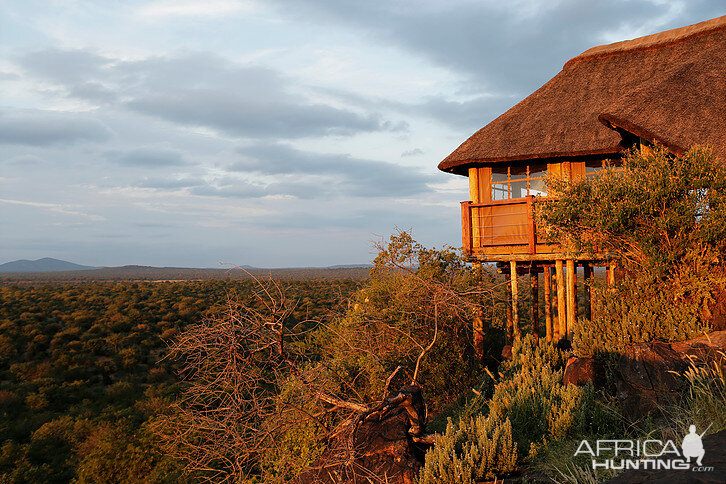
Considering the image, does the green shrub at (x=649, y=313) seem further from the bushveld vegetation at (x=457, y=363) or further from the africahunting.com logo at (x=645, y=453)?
the africahunting.com logo at (x=645, y=453)

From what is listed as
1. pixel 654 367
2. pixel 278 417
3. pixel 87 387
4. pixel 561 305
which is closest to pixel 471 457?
pixel 278 417

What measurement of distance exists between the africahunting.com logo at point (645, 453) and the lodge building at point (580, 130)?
16.6ft

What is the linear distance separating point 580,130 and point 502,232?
11.3ft

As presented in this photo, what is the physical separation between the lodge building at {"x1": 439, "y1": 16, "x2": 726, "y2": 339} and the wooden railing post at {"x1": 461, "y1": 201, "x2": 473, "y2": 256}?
0.03 metres

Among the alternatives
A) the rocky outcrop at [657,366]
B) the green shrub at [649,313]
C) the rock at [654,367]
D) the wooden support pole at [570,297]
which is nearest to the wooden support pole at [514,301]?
the wooden support pole at [570,297]

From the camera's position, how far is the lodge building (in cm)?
977

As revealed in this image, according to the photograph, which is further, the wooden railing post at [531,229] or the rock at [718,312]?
the wooden railing post at [531,229]

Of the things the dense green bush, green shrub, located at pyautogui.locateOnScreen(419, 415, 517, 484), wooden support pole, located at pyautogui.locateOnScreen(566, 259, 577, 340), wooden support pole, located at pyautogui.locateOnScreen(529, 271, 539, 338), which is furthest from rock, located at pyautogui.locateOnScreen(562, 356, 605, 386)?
wooden support pole, located at pyautogui.locateOnScreen(529, 271, 539, 338)

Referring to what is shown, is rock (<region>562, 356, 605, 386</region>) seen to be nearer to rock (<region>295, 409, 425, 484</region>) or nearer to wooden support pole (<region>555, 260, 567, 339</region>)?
rock (<region>295, 409, 425, 484</region>)

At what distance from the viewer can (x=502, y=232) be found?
40.5 feet

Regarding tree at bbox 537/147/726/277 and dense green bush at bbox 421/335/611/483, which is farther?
tree at bbox 537/147/726/277

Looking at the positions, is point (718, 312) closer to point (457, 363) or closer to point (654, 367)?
point (654, 367)

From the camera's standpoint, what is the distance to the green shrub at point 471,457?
5.62 meters

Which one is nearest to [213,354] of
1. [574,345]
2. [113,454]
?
[574,345]
